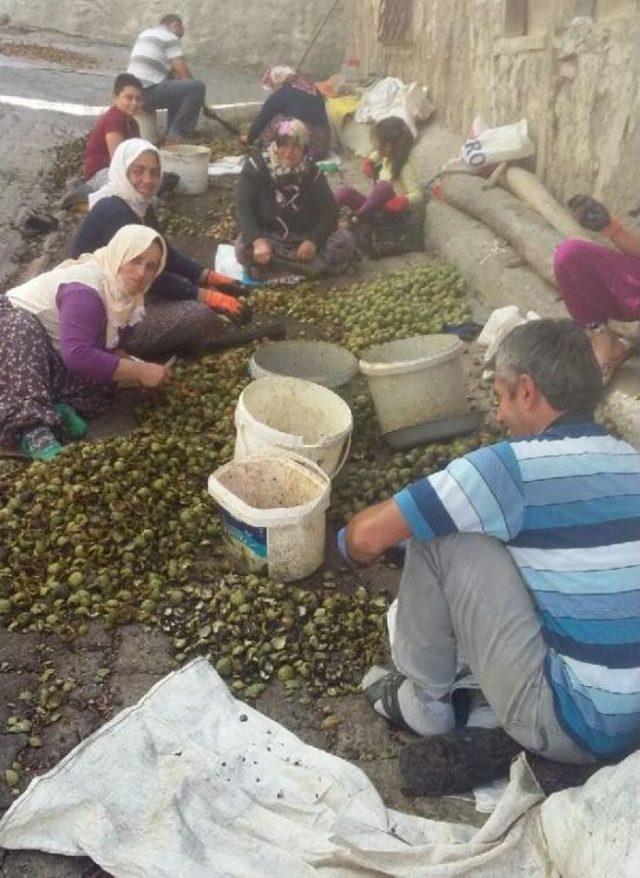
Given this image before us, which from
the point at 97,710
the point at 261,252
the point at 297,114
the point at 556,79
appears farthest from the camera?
the point at 297,114

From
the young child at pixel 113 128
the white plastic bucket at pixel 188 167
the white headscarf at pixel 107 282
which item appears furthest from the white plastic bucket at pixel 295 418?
the white plastic bucket at pixel 188 167

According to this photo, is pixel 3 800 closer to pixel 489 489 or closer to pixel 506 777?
pixel 506 777

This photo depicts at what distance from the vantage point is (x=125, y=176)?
5621 millimetres

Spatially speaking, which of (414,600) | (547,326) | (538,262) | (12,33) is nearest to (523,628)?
(414,600)

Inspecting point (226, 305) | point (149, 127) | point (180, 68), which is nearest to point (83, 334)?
point (226, 305)

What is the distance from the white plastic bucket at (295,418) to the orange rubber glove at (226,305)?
5.14 feet

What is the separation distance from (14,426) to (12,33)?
14.2m

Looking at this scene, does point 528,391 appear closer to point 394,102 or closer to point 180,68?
point 394,102

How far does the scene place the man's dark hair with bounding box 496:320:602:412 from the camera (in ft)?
7.98

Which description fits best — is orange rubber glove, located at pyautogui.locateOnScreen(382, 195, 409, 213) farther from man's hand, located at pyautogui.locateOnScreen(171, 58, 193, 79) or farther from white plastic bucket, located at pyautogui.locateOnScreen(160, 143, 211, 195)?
man's hand, located at pyautogui.locateOnScreen(171, 58, 193, 79)

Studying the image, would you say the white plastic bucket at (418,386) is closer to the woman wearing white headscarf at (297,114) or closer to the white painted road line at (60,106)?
the woman wearing white headscarf at (297,114)

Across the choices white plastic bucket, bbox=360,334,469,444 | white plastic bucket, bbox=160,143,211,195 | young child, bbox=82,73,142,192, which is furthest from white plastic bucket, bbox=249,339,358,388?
white plastic bucket, bbox=160,143,211,195

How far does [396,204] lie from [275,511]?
14.5ft

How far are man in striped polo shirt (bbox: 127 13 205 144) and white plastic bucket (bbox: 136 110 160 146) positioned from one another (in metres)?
0.22
